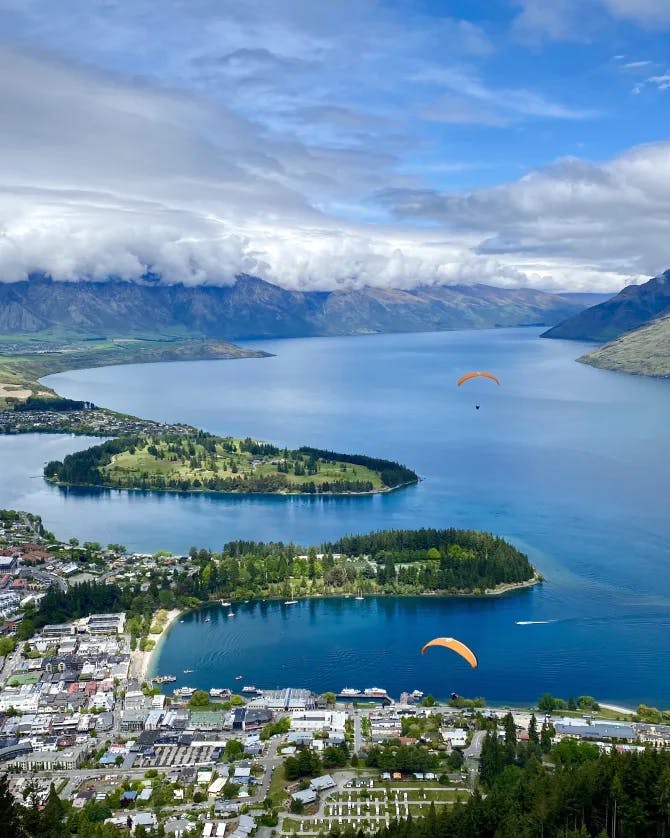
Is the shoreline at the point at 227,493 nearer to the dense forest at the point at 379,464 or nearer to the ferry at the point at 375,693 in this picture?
the dense forest at the point at 379,464

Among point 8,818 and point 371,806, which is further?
point 371,806

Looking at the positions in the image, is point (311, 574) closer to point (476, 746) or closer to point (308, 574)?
point (308, 574)

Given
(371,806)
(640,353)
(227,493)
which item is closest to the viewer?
(371,806)

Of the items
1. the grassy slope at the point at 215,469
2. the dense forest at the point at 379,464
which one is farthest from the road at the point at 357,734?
the dense forest at the point at 379,464

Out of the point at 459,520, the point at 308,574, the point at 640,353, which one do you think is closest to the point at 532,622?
the point at 308,574

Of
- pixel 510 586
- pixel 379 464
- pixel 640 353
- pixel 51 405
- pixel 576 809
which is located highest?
pixel 640 353

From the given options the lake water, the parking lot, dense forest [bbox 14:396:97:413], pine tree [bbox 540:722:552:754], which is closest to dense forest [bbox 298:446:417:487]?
the lake water
